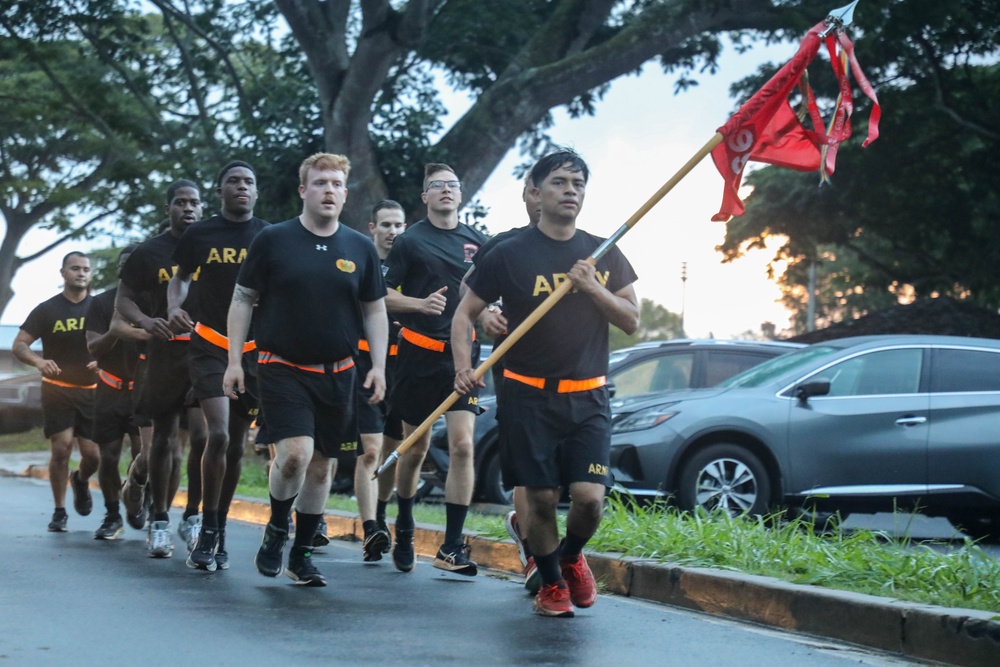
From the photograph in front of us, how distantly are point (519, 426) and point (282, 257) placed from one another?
5.02 feet

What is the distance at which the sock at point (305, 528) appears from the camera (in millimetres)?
7449

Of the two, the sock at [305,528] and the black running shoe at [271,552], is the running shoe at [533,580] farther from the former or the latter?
the black running shoe at [271,552]

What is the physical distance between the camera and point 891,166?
2875 cm

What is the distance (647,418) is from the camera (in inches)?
448

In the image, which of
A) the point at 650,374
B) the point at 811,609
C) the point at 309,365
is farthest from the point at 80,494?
the point at 811,609

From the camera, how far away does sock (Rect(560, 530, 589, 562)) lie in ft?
22.2

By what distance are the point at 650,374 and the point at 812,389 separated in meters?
2.56

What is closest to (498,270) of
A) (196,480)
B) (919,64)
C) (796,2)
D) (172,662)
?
(172,662)

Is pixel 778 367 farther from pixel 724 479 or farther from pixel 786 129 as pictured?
pixel 786 129

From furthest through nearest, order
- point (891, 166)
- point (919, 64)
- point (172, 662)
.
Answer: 1. point (891, 166)
2. point (919, 64)
3. point (172, 662)

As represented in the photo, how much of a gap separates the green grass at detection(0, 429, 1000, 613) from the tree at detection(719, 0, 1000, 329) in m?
10.9

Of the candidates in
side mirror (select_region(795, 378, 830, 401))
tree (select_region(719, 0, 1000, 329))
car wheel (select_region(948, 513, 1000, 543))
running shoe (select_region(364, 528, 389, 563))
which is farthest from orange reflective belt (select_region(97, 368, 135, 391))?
tree (select_region(719, 0, 1000, 329))

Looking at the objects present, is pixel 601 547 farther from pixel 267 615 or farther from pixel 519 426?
pixel 267 615

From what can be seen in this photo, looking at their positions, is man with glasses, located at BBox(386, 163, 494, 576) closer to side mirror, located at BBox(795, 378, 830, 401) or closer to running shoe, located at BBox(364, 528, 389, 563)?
running shoe, located at BBox(364, 528, 389, 563)
